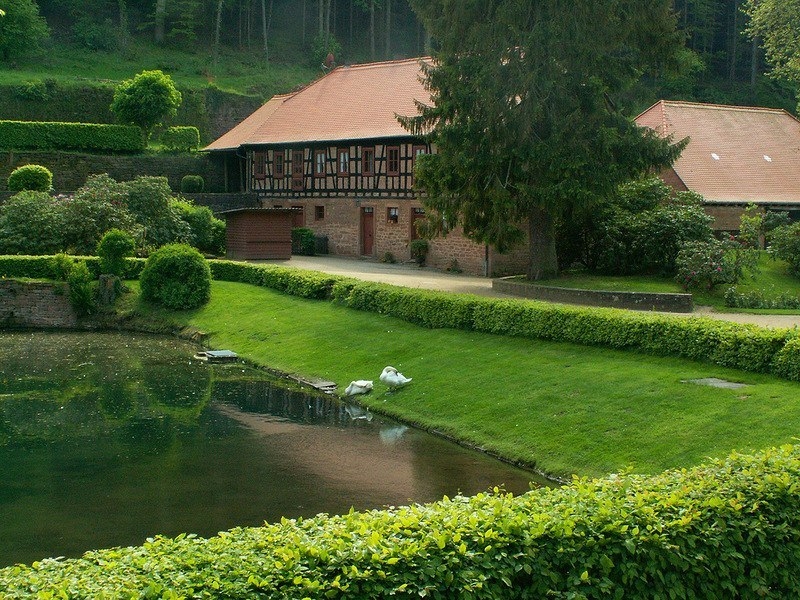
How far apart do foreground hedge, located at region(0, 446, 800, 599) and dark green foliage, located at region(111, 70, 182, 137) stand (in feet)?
146

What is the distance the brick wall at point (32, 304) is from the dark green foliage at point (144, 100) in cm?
1988

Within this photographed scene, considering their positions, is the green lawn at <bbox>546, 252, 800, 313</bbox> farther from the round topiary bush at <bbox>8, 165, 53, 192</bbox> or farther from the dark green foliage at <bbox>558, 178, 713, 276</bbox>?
the round topiary bush at <bbox>8, 165, 53, 192</bbox>

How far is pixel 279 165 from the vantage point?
4703 cm

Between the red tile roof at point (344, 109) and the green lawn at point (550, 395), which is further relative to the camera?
the red tile roof at point (344, 109)

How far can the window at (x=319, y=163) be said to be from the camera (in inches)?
1759

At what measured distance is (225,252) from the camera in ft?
137

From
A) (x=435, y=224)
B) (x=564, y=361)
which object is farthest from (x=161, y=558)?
(x=435, y=224)

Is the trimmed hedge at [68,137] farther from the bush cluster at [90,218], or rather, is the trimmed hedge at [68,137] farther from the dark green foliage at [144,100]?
the bush cluster at [90,218]

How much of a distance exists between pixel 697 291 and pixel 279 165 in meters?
23.6

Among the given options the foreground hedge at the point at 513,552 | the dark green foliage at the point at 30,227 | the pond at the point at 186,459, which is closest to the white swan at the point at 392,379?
the pond at the point at 186,459

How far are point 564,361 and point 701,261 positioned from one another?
10.7 meters

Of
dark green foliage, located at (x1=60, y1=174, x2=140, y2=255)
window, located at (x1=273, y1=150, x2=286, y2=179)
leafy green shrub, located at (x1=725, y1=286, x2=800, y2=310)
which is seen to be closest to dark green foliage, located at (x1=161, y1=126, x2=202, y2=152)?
window, located at (x1=273, y1=150, x2=286, y2=179)

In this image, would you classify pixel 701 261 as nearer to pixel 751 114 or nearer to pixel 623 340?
pixel 623 340

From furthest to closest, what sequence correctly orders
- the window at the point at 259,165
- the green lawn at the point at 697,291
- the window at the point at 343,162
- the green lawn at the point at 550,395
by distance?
the window at the point at 259,165, the window at the point at 343,162, the green lawn at the point at 697,291, the green lawn at the point at 550,395
